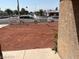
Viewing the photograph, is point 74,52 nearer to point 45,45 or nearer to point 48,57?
point 48,57

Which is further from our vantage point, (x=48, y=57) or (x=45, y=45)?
(x=45, y=45)

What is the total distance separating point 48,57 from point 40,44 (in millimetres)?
3769

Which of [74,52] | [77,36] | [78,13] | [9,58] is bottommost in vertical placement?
[9,58]

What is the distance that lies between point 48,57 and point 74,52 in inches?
118

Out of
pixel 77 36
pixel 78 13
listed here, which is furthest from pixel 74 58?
pixel 78 13

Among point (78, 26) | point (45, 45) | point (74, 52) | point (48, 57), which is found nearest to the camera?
point (78, 26)

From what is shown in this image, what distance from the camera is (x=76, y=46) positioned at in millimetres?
6520

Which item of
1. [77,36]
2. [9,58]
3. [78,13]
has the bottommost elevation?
[9,58]

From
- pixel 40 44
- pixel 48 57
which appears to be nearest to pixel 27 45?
pixel 40 44

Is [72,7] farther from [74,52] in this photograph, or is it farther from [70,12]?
[74,52]

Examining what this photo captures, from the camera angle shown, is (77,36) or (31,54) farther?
(31,54)

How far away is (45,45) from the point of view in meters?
13.1

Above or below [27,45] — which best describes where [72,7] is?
above

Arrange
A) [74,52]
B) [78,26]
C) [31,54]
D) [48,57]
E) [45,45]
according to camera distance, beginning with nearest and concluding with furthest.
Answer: [78,26], [74,52], [48,57], [31,54], [45,45]
